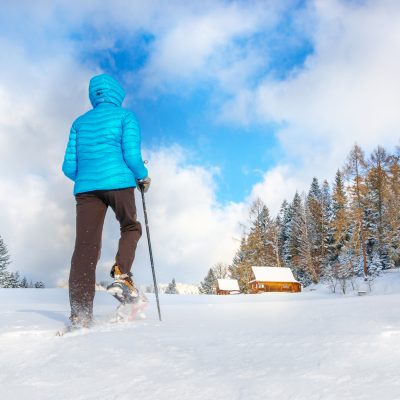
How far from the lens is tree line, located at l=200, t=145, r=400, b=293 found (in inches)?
1265

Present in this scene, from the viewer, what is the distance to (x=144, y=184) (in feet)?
12.5

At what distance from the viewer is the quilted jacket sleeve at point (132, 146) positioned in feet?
11.7

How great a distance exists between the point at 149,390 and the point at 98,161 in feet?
8.23

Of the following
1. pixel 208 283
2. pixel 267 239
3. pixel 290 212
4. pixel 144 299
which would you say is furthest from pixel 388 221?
pixel 208 283

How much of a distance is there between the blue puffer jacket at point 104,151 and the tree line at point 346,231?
21.9m

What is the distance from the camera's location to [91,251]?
3.35 m

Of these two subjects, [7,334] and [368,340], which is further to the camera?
[7,334]

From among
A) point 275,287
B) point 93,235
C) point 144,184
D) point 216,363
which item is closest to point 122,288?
point 93,235

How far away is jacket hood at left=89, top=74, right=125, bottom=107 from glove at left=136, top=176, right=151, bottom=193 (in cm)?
85

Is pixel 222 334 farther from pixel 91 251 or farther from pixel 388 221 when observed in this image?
pixel 388 221

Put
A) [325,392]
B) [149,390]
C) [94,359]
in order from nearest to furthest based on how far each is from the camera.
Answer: [325,392], [149,390], [94,359]

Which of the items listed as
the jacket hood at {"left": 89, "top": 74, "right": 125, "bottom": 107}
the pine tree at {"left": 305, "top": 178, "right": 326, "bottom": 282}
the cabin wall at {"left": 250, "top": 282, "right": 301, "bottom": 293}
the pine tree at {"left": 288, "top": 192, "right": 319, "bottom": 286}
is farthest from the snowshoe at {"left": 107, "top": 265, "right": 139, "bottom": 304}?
the pine tree at {"left": 305, "top": 178, "right": 326, "bottom": 282}

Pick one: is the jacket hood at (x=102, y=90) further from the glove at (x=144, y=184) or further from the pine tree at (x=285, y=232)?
the pine tree at (x=285, y=232)

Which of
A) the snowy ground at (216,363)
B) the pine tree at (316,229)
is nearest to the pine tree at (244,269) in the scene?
the pine tree at (316,229)
